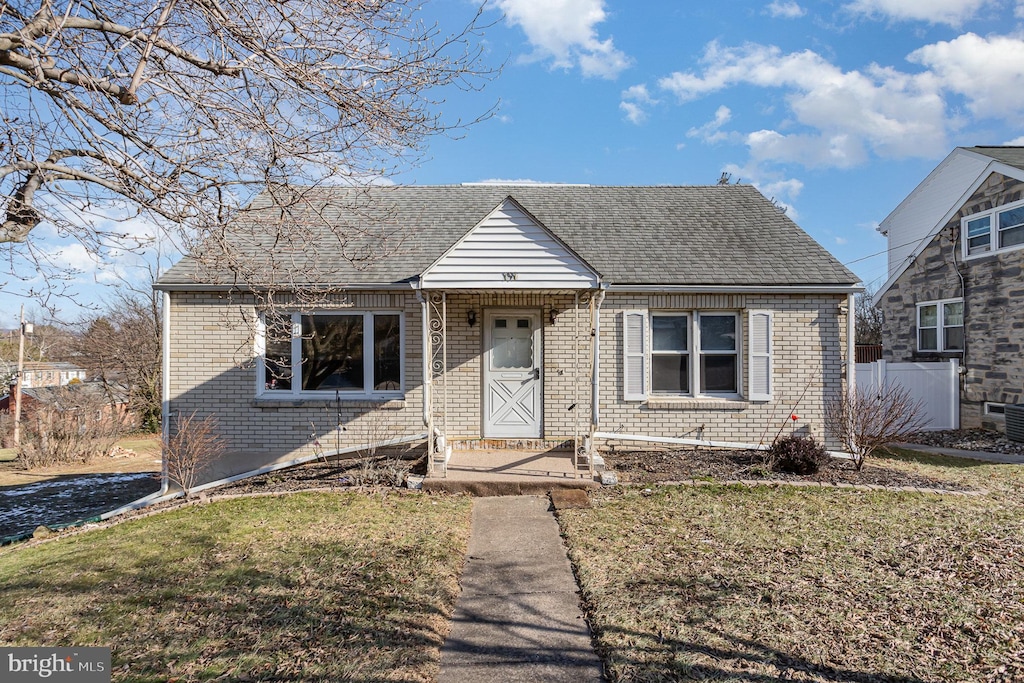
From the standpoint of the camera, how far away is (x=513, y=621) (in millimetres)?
4246

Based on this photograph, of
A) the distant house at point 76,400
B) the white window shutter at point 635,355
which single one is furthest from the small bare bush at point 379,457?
the distant house at point 76,400

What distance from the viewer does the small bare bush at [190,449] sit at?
27.1 feet

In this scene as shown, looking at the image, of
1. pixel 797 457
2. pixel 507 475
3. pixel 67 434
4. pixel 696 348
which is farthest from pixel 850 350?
pixel 67 434

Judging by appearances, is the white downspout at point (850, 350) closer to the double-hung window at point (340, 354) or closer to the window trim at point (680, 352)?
the window trim at point (680, 352)

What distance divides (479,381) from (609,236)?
4.26 metres

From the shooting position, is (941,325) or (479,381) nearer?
(479,381)

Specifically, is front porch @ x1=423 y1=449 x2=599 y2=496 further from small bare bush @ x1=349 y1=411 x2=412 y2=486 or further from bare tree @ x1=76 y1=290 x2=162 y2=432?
bare tree @ x1=76 y1=290 x2=162 y2=432

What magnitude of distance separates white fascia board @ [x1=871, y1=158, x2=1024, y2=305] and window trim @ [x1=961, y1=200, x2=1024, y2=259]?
0.49 meters

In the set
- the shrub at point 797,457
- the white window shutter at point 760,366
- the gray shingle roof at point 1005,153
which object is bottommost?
the shrub at point 797,457

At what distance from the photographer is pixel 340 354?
1001cm

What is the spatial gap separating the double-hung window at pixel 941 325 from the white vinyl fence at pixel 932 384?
0.78 meters

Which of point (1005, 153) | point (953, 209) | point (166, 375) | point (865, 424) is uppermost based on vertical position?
point (1005, 153)

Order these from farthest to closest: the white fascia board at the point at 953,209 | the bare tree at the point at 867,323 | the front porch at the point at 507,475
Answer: the bare tree at the point at 867,323 < the white fascia board at the point at 953,209 < the front porch at the point at 507,475

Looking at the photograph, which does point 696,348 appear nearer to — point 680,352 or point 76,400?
point 680,352
